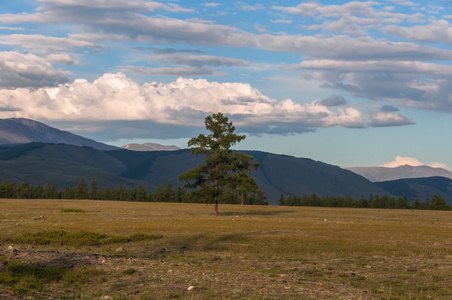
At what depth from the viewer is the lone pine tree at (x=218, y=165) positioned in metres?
70.4

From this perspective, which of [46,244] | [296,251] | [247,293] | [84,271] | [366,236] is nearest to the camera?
[247,293]

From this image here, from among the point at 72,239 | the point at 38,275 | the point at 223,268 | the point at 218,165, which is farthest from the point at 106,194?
the point at 38,275

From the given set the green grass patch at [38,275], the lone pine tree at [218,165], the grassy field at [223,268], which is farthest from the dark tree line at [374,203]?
the green grass patch at [38,275]

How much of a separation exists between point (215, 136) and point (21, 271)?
53.1 metres

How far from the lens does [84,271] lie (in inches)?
833

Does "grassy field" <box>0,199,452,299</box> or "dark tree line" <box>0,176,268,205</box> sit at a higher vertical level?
"grassy field" <box>0,199,452,299</box>

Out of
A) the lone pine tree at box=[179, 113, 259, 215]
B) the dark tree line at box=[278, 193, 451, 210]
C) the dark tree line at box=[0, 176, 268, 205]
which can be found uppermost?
the lone pine tree at box=[179, 113, 259, 215]

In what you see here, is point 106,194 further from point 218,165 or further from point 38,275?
point 38,275

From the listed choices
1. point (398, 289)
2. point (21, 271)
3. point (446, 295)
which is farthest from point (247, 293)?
point (21, 271)

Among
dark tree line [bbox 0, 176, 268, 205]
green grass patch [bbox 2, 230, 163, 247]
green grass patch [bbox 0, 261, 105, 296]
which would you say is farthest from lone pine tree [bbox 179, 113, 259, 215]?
dark tree line [bbox 0, 176, 268, 205]

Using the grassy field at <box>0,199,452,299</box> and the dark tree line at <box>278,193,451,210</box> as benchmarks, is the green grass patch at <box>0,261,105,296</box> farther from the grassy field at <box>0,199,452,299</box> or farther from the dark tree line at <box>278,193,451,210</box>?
the dark tree line at <box>278,193,451,210</box>

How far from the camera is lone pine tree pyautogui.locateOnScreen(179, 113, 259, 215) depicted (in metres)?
70.4

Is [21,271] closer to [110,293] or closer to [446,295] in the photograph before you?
[110,293]

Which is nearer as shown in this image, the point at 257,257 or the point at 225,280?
the point at 225,280
